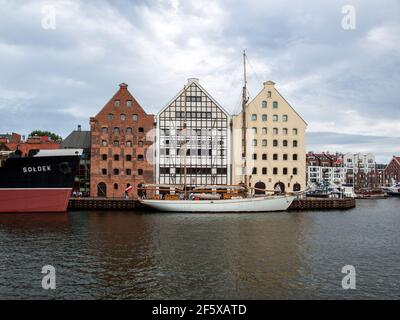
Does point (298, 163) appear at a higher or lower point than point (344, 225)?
higher

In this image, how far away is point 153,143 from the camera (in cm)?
6775

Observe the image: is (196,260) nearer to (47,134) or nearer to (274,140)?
(274,140)

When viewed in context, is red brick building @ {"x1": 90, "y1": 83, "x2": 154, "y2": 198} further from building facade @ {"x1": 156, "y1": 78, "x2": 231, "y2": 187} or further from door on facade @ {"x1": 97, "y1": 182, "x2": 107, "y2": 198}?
building facade @ {"x1": 156, "y1": 78, "x2": 231, "y2": 187}

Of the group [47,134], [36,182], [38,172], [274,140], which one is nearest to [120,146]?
[38,172]

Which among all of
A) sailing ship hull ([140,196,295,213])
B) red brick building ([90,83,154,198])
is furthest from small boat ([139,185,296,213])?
red brick building ([90,83,154,198])

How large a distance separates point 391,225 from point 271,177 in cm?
2908

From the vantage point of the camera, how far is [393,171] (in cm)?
16125

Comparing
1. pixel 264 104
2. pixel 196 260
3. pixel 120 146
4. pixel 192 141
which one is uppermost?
pixel 264 104

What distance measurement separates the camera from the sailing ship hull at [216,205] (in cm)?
5369

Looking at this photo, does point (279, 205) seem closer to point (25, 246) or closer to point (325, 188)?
point (25, 246)

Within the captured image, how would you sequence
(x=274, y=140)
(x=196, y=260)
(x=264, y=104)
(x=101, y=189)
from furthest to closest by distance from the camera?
(x=274, y=140)
(x=264, y=104)
(x=101, y=189)
(x=196, y=260)

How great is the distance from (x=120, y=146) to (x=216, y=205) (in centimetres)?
2368

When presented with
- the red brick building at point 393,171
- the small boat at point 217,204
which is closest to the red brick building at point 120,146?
the small boat at point 217,204

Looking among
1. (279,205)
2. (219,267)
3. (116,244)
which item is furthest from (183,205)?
(219,267)
